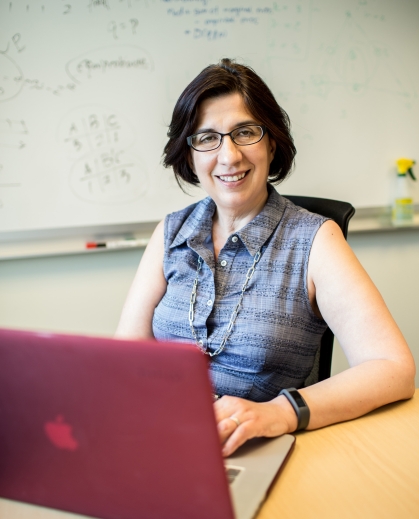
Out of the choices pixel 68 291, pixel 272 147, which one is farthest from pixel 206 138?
pixel 68 291

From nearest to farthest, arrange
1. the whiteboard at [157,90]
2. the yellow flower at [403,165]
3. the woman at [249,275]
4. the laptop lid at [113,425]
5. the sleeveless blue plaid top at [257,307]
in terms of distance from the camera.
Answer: the laptop lid at [113,425] → the woman at [249,275] → the sleeveless blue plaid top at [257,307] → the whiteboard at [157,90] → the yellow flower at [403,165]

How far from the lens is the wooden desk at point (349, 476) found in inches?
24.5

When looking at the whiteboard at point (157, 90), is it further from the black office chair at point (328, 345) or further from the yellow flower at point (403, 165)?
the black office chair at point (328, 345)

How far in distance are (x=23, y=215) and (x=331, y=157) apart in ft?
4.03

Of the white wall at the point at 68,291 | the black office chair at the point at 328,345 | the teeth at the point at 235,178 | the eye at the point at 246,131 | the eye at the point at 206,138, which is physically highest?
the eye at the point at 246,131

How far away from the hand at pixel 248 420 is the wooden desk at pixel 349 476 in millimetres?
41

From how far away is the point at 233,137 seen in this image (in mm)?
1219

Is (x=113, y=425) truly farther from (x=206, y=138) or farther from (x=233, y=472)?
(x=206, y=138)

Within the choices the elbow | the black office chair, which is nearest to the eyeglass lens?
the black office chair

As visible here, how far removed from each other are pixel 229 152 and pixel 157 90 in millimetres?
768

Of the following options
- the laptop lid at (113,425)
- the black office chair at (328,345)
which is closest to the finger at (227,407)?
the laptop lid at (113,425)

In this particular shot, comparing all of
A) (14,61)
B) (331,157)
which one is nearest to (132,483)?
(14,61)

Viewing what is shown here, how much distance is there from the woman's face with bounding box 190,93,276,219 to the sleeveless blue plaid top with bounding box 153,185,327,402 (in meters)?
0.06

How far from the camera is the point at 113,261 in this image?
1930 millimetres
